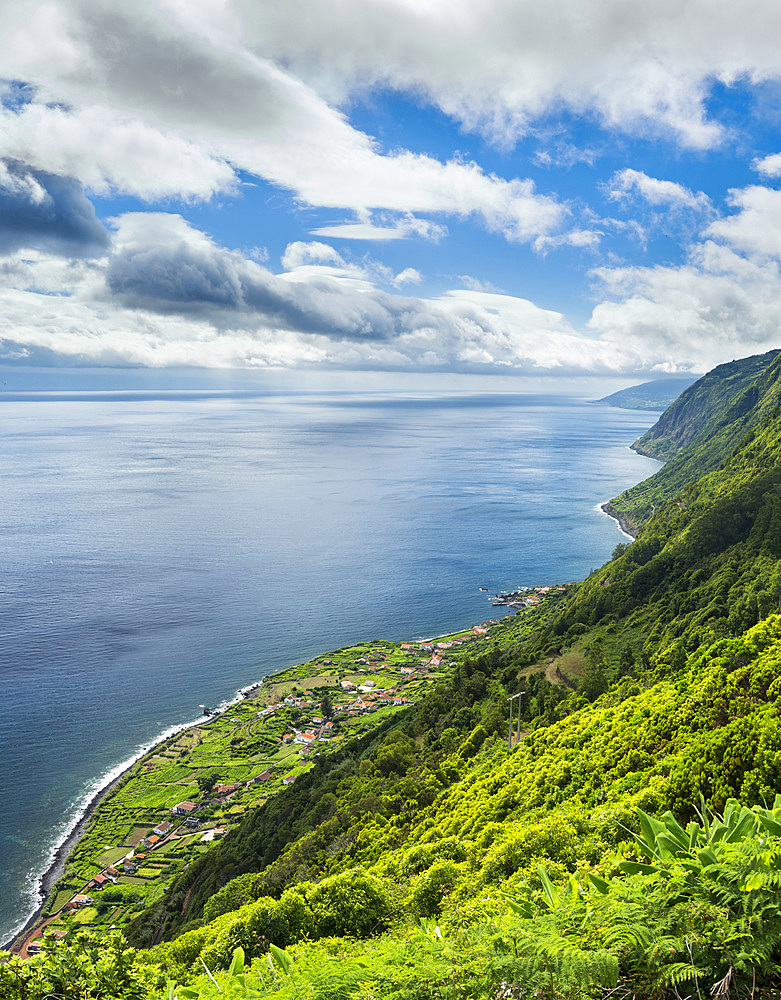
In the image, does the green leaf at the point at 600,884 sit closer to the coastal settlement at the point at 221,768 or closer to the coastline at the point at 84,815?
the coastal settlement at the point at 221,768

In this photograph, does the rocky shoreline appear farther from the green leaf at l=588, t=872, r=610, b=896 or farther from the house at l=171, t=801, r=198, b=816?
the green leaf at l=588, t=872, r=610, b=896

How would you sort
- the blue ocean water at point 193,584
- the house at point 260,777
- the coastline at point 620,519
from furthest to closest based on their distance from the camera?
the coastline at point 620,519
the blue ocean water at point 193,584
the house at point 260,777

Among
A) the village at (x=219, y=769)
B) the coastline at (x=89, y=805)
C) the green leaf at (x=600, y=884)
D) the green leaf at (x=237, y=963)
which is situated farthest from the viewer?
the village at (x=219, y=769)

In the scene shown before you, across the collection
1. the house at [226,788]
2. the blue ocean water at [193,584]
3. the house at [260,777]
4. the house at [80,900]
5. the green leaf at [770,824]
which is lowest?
the house at [260,777]

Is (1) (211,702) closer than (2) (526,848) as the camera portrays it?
No

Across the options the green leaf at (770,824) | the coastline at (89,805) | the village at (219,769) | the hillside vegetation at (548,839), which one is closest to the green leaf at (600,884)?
the hillside vegetation at (548,839)

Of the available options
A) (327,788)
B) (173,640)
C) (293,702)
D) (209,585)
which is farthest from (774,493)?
(209,585)

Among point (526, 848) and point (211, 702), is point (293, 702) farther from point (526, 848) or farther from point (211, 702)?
point (526, 848)
